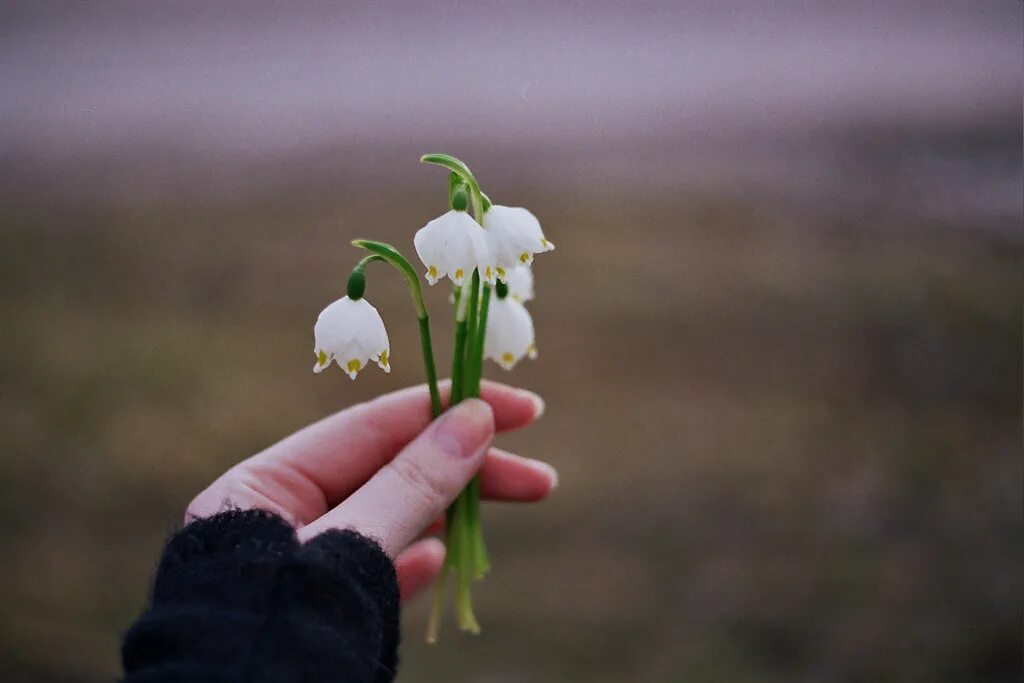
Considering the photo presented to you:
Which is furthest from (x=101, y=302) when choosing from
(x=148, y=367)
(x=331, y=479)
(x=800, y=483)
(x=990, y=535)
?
(x=990, y=535)

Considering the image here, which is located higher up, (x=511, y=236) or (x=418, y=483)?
(x=511, y=236)

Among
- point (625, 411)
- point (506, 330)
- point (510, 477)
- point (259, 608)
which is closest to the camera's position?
point (259, 608)

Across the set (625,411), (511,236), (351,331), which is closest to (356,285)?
(351,331)

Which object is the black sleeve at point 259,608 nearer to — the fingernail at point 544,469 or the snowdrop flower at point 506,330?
the snowdrop flower at point 506,330

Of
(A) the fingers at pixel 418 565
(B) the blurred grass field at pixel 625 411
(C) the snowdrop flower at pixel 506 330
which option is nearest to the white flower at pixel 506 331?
(C) the snowdrop flower at pixel 506 330

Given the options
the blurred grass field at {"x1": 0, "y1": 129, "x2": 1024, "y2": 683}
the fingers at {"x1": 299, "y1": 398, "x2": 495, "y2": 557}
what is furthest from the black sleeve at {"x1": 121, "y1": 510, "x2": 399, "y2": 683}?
the blurred grass field at {"x1": 0, "y1": 129, "x2": 1024, "y2": 683}

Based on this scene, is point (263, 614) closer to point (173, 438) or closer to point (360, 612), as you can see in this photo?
point (360, 612)

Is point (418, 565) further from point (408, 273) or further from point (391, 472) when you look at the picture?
point (408, 273)
